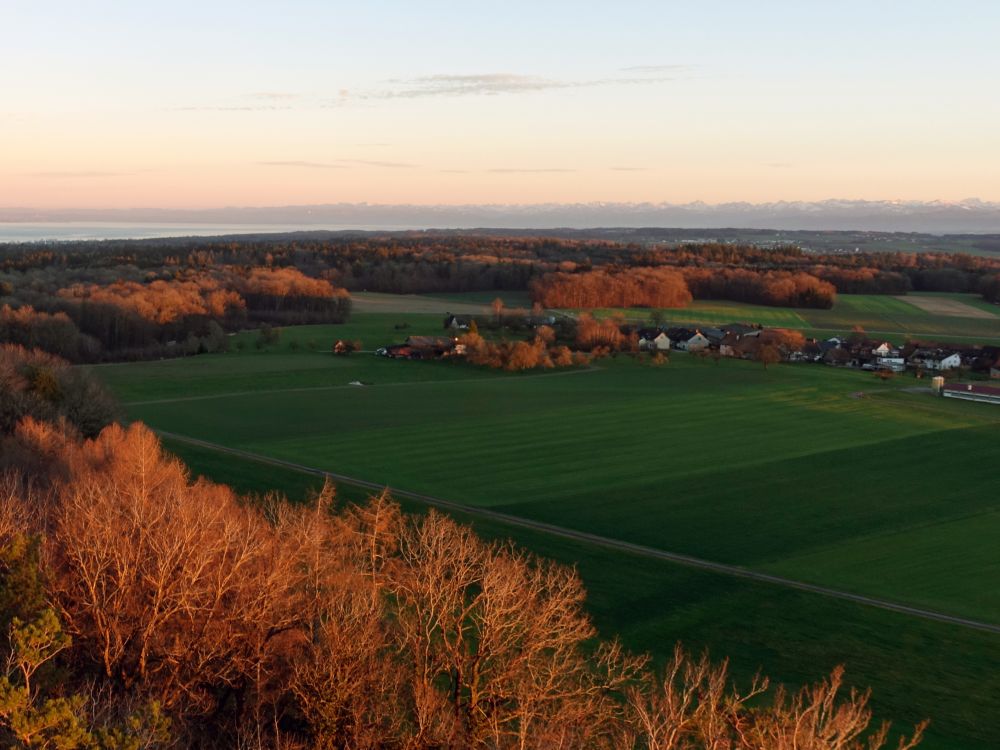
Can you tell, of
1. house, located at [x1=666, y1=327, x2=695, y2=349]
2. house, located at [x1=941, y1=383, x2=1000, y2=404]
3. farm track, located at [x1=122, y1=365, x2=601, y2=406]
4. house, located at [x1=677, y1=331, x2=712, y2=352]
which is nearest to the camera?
farm track, located at [x1=122, y1=365, x2=601, y2=406]

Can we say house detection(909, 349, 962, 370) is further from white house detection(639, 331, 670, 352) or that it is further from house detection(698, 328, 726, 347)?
white house detection(639, 331, 670, 352)

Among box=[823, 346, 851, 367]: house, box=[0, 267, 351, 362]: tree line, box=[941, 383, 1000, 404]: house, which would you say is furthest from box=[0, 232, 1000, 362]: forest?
box=[941, 383, 1000, 404]: house

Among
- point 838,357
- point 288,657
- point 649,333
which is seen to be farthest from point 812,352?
point 288,657

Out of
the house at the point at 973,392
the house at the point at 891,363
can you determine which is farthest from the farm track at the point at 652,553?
the house at the point at 891,363

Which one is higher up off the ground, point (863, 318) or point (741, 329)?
point (863, 318)

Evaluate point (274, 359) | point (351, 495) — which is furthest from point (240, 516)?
point (274, 359)

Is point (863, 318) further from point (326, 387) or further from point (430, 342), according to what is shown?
point (326, 387)

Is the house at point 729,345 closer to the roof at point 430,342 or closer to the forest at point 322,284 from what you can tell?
the roof at point 430,342
